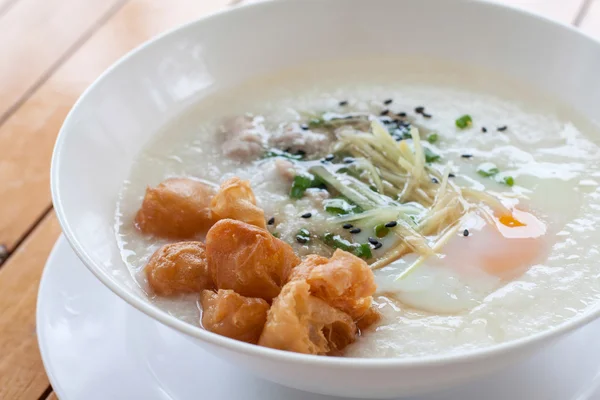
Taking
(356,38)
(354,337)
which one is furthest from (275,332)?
(356,38)

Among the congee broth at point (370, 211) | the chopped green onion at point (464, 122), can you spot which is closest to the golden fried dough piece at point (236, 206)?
the congee broth at point (370, 211)

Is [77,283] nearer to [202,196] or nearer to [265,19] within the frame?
[202,196]

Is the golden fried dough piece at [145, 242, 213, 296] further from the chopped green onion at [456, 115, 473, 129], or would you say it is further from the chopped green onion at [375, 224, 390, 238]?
the chopped green onion at [456, 115, 473, 129]

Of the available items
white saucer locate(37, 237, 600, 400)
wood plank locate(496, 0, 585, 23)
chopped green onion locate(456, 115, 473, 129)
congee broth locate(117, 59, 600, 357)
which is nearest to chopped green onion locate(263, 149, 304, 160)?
congee broth locate(117, 59, 600, 357)

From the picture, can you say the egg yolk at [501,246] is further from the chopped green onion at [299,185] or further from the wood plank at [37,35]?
the wood plank at [37,35]

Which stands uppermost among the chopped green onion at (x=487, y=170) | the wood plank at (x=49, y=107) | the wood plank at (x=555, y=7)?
the wood plank at (x=555, y=7)

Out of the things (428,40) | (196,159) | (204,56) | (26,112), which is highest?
(428,40)

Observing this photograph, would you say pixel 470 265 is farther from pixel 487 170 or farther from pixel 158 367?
pixel 158 367
